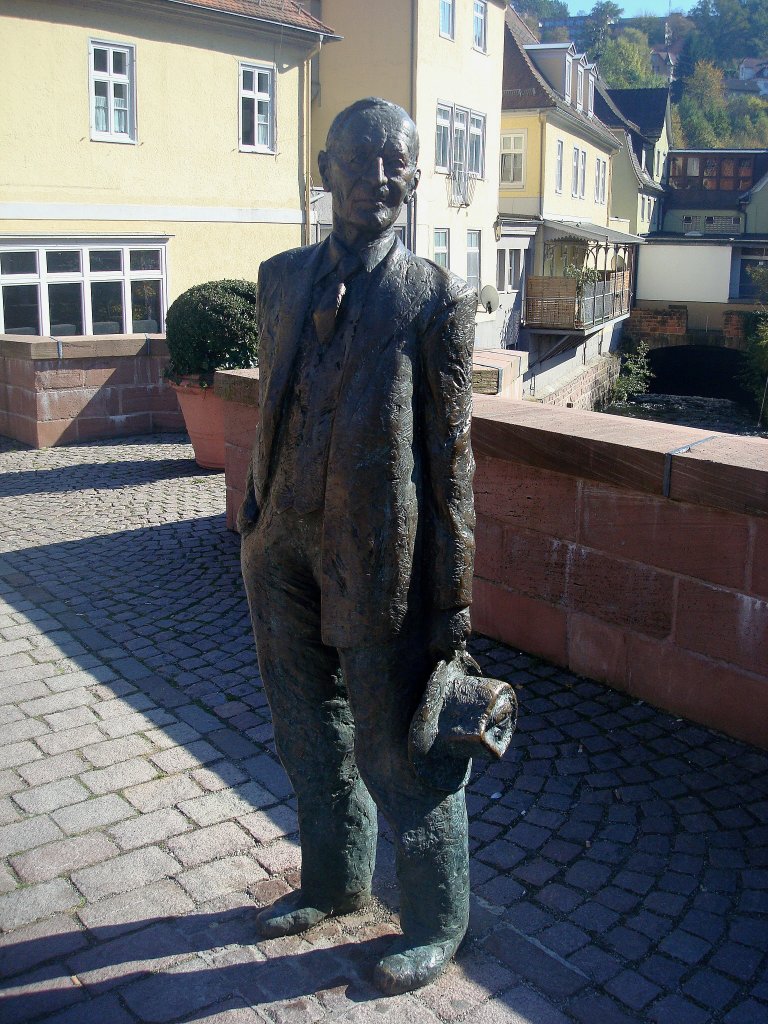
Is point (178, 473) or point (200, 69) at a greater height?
point (200, 69)

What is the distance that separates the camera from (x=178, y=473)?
1038cm

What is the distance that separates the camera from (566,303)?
3366cm

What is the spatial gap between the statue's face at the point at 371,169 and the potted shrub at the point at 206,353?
7.56 metres

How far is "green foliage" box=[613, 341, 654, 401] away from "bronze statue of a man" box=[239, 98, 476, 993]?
38294mm

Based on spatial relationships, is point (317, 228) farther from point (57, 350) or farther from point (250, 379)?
point (250, 379)

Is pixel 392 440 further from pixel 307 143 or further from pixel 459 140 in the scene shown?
pixel 459 140

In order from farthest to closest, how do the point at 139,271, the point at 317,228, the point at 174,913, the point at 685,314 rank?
the point at 685,314
the point at 317,228
the point at 139,271
the point at 174,913

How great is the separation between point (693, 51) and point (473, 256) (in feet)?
339

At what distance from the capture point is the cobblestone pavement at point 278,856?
3.06m

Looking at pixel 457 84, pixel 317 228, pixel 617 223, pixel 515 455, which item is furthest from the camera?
pixel 617 223

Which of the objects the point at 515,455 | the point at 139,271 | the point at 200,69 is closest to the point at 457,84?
the point at 200,69

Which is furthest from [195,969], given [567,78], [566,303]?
[567,78]

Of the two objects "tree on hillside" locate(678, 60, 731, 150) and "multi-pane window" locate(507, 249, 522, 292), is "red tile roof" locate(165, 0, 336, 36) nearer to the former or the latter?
"multi-pane window" locate(507, 249, 522, 292)

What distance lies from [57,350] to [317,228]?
13.9 meters
